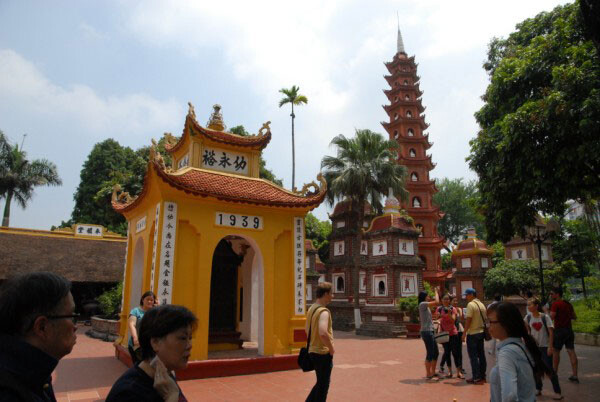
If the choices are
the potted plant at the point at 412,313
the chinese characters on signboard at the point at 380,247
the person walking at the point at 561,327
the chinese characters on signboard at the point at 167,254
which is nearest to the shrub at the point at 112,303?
the chinese characters on signboard at the point at 167,254

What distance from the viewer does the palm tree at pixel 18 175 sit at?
32.0 metres

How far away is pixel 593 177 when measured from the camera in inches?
357

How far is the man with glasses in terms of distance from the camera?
58.0 inches

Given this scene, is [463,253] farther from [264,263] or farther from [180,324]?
[180,324]

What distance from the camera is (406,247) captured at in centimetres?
2308

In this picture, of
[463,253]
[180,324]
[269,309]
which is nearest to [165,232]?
[269,309]

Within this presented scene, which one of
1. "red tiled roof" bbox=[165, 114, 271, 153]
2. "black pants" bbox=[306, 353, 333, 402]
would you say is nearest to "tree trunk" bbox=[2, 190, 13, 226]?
"red tiled roof" bbox=[165, 114, 271, 153]

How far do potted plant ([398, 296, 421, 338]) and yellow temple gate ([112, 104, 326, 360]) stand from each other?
9070 millimetres

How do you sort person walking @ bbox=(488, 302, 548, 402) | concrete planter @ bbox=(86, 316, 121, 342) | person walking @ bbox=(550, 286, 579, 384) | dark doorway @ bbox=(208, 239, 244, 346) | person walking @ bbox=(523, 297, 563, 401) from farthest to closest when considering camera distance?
concrete planter @ bbox=(86, 316, 121, 342), dark doorway @ bbox=(208, 239, 244, 346), person walking @ bbox=(550, 286, 579, 384), person walking @ bbox=(523, 297, 563, 401), person walking @ bbox=(488, 302, 548, 402)

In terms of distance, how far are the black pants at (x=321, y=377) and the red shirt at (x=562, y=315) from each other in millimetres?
5175

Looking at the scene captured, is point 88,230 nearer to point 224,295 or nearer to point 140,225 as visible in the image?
point 140,225

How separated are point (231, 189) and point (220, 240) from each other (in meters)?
1.55

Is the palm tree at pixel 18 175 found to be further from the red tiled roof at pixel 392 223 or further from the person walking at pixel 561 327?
the person walking at pixel 561 327

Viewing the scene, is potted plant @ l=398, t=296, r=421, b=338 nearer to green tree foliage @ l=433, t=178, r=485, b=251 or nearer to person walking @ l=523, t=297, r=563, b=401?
person walking @ l=523, t=297, r=563, b=401
